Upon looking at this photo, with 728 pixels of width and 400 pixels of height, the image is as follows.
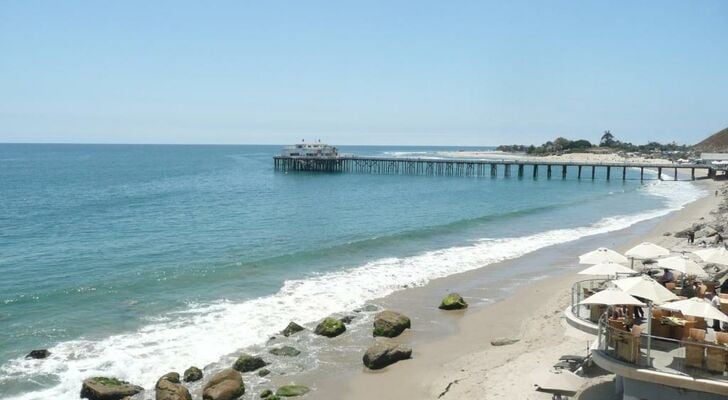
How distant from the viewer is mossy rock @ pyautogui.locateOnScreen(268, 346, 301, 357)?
627 inches

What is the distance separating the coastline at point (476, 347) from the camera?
1323cm

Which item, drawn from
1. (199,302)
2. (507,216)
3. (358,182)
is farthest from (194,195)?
(199,302)

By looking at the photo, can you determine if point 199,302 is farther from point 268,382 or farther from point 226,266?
point 268,382

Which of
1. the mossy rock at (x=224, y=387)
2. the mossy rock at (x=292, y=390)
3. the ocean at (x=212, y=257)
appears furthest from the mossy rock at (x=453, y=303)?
the mossy rock at (x=224, y=387)

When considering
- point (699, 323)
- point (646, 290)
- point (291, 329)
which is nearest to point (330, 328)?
point (291, 329)

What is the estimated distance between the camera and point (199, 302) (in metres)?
20.5

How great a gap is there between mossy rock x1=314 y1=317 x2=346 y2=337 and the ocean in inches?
56.6

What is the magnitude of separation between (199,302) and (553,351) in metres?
11.6

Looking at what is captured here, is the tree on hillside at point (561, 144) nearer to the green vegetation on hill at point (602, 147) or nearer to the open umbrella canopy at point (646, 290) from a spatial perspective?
the green vegetation on hill at point (602, 147)

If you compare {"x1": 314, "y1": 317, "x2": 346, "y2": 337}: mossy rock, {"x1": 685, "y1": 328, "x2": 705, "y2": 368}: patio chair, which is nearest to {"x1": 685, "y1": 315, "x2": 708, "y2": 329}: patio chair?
{"x1": 685, "y1": 328, "x2": 705, "y2": 368}: patio chair

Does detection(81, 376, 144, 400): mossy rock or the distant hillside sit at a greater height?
the distant hillside

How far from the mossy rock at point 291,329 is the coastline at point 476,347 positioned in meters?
2.92

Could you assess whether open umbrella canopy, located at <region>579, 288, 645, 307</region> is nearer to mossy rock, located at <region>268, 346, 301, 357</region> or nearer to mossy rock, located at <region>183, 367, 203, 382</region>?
mossy rock, located at <region>268, 346, 301, 357</region>

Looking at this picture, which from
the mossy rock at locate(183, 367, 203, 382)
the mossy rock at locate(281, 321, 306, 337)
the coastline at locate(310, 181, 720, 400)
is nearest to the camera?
the coastline at locate(310, 181, 720, 400)
